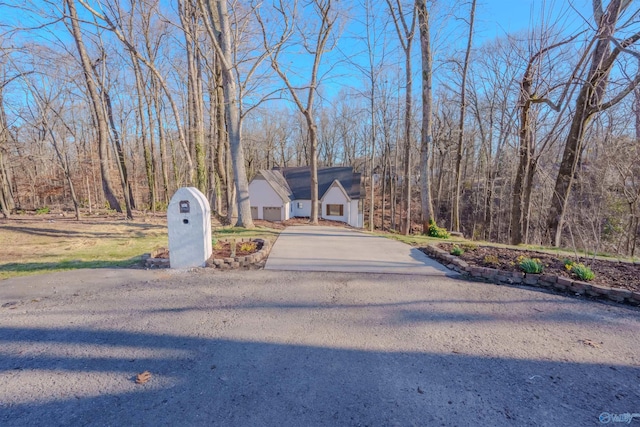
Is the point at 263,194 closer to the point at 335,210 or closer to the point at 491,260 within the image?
the point at 335,210

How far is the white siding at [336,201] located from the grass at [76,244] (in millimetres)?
14763

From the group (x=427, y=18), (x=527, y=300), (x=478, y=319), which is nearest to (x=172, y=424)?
(x=478, y=319)

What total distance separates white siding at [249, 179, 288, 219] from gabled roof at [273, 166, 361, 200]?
11.7 feet

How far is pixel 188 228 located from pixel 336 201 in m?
19.1

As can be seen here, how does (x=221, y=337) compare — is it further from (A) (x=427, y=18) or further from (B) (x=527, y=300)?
(A) (x=427, y=18)

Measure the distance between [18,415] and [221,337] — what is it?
1.43m

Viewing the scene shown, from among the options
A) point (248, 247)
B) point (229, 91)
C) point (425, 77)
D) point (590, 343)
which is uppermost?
point (425, 77)

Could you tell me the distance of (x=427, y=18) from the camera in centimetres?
1013

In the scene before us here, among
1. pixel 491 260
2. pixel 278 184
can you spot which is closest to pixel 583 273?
pixel 491 260

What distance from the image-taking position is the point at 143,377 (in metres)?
2.23

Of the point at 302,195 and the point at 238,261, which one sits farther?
the point at 302,195

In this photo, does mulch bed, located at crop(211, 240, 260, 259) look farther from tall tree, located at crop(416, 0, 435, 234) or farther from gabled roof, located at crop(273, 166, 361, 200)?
gabled roof, located at crop(273, 166, 361, 200)

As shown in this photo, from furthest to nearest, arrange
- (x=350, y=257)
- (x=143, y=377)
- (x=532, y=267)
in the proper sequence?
(x=350, y=257) < (x=532, y=267) < (x=143, y=377)

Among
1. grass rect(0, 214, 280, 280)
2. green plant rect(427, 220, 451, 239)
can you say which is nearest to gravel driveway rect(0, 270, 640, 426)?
grass rect(0, 214, 280, 280)
